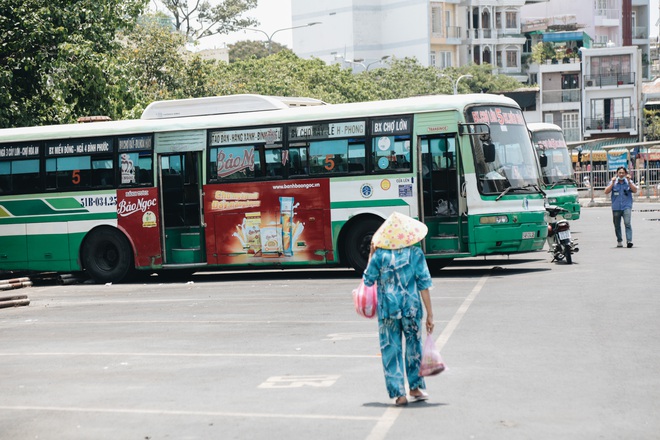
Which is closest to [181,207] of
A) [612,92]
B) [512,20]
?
[612,92]

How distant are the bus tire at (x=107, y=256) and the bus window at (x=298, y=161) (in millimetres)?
3889

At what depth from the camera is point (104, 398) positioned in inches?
388

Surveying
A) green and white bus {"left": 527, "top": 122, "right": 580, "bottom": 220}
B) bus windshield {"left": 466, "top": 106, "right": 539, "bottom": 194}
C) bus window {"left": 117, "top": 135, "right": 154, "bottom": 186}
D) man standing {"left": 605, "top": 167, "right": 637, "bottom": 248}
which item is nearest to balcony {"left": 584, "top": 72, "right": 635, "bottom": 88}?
green and white bus {"left": 527, "top": 122, "right": 580, "bottom": 220}

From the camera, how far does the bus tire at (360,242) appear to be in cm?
2100

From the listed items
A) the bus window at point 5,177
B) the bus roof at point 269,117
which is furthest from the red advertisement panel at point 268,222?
the bus window at point 5,177

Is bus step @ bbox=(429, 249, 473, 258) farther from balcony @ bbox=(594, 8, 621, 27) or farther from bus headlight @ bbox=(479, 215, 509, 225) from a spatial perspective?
balcony @ bbox=(594, 8, 621, 27)

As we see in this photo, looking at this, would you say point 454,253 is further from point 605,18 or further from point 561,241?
point 605,18

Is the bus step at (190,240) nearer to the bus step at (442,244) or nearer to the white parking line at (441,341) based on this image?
the bus step at (442,244)

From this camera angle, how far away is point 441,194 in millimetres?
20594

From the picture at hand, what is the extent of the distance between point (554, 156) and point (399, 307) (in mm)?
25770

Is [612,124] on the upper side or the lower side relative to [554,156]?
upper

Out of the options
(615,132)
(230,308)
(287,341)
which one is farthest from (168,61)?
(615,132)

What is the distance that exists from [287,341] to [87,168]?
11.6 m

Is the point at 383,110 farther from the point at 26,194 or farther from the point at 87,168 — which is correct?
the point at 26,194
